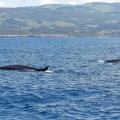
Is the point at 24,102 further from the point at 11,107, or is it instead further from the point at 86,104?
the point at 86,104

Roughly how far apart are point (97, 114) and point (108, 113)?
1.16 metres

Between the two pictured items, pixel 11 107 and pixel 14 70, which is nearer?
pixel 11 107

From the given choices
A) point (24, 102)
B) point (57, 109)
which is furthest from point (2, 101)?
point (57, 109)

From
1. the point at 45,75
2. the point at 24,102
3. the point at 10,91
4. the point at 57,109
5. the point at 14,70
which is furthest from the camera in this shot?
the point at 14,70

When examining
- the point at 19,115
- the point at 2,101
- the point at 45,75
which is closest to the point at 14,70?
the point at 45,75

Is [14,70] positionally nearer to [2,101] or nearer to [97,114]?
[2,101]

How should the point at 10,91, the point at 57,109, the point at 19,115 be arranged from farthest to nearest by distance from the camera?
the point at 10,91 → the point at 57,109 → the point at 19,115

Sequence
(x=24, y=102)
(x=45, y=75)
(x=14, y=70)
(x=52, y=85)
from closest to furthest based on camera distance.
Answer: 1. (x=24, y=102)
2. (x=52, y=85)
3. (x=45, y=75)
4. (x=14, y=70)

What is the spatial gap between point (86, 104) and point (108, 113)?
4566mm

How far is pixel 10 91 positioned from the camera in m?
55.1

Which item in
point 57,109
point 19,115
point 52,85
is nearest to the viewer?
point 19,115

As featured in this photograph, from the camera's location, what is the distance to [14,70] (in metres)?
78.9

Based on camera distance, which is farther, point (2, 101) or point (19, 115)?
point (2, 101)

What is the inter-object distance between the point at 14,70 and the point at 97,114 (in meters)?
38.3
